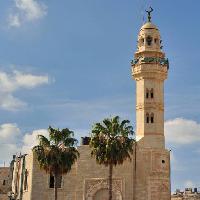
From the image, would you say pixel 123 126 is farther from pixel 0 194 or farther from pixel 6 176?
pixel 6 176

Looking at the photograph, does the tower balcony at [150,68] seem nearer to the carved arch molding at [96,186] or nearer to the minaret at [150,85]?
the minaret at [150,85]

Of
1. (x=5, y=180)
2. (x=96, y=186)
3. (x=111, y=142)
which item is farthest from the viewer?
(x=5, y=180)

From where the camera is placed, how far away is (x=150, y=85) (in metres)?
53.9

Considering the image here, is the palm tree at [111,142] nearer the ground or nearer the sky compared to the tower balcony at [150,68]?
nearer the ground

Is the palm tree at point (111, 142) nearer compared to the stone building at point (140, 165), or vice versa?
the palm tree at point (111, 142)

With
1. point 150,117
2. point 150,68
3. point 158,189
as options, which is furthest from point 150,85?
point 158,189

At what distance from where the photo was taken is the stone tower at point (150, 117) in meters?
49.7

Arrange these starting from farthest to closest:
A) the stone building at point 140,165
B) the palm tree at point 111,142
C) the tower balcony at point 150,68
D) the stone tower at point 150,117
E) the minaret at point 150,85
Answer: the tower balcony at point 150,68 < the minaret at point 150,85 < the stone building at point 140,165 < the stone tower at point 150,117 < the palm tree at point 111,142

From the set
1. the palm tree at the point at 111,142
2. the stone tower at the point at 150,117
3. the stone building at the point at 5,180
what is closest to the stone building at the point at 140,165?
the stone tower at the point at 150,117

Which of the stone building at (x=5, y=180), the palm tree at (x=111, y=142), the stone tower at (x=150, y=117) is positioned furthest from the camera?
the stone building at (x=5, y=180)

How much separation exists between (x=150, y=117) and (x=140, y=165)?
592 centimetres

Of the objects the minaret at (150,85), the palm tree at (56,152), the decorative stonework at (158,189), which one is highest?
the minaret at (150,85)

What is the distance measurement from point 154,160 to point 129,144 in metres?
9.45

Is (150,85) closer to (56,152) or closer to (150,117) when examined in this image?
(150,117)
